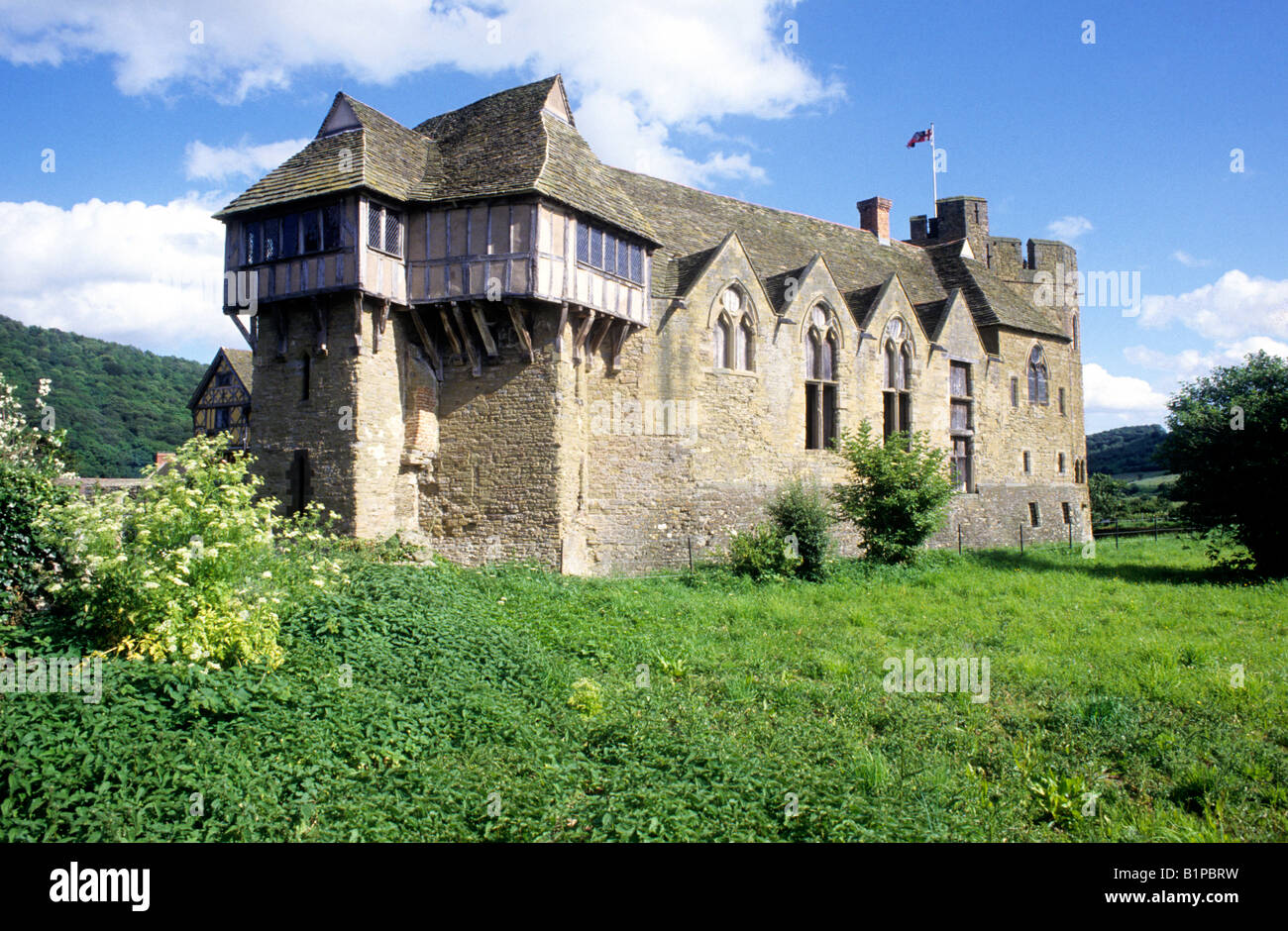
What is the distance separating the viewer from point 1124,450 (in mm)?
107062

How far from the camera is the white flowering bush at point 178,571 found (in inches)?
327

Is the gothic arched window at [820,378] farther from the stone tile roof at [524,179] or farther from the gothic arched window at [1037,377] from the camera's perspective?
the gothic arched window at [1037,377]

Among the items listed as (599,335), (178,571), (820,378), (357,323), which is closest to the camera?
(178,571)

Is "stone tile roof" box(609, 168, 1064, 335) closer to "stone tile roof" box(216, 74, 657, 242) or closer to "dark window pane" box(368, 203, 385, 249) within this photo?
"stone tile roof" box(216, 74, 657, 242)

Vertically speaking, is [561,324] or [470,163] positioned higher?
[470,163]

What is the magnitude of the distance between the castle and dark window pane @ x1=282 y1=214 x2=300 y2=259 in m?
0.05

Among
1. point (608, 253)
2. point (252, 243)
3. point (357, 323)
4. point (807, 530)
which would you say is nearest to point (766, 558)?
point (807, 530)

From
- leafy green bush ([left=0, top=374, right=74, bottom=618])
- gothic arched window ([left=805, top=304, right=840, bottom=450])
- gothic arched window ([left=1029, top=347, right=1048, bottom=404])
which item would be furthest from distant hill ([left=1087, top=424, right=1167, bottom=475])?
leafy green bush ([left=0, top=374, right=74, bottom=618])

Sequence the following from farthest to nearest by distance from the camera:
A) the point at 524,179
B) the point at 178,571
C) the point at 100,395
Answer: the point at 100,395, the point at 524,179, the point at 178,571

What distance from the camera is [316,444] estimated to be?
56.4 ft

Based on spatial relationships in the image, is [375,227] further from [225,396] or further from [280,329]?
[225,396]

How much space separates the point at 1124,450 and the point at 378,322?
11529cm

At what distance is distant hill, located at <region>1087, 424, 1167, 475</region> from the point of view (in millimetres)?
96375

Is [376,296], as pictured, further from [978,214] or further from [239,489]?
[978,214]
